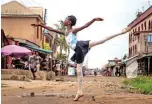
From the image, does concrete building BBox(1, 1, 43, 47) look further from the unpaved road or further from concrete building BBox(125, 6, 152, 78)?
the unpaved road

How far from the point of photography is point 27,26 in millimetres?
48062

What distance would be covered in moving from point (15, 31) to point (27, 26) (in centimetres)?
145

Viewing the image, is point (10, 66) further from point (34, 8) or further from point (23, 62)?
point (34, 8)

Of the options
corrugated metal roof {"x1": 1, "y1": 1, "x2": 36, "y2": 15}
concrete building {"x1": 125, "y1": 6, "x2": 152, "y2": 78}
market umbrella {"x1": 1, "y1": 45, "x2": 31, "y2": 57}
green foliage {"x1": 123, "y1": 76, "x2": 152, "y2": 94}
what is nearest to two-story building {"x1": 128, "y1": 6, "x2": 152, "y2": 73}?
concrete building {"x1": 125, "y1": 6, "x2": 152, "y2": 78}

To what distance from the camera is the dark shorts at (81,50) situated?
8414mm

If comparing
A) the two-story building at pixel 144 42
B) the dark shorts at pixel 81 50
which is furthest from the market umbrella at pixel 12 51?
the two-story building at pixel 144 42

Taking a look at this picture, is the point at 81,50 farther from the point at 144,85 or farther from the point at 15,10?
the point at 15,10

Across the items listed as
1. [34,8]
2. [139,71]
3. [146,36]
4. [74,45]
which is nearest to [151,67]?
[139,71]

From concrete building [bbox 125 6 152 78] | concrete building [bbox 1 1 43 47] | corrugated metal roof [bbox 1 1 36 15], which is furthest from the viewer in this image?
concrete building [bbox 125 6 152 78]

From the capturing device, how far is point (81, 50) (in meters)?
8.41

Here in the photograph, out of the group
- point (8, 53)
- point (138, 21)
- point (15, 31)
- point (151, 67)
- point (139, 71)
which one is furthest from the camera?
point (138, 21)

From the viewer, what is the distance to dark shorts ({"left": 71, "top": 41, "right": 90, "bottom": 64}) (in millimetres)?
8414

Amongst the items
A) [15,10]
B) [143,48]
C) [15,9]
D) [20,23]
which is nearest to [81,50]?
[20,23]

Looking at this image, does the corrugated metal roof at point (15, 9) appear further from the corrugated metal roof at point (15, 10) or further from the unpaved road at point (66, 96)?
the unpaved road at point (66, 96)
